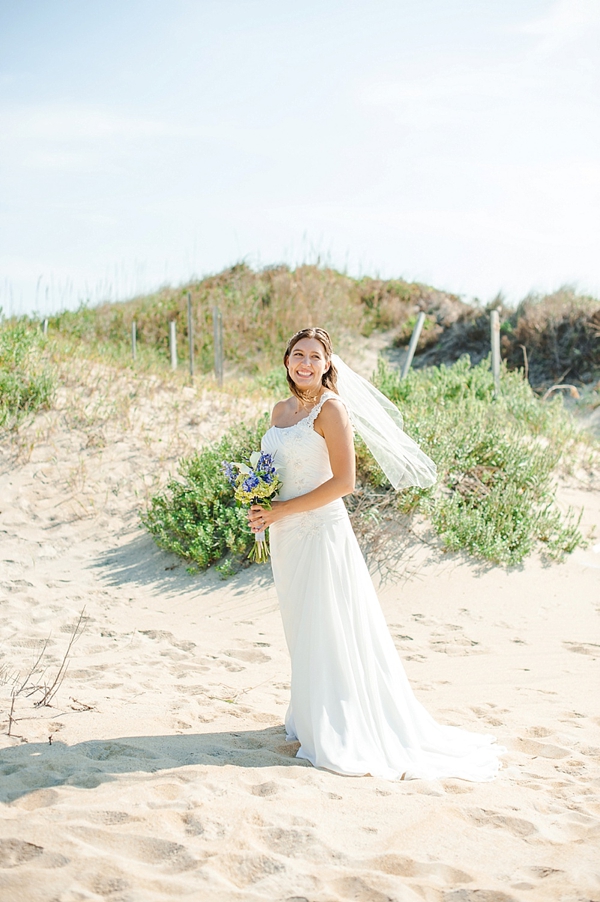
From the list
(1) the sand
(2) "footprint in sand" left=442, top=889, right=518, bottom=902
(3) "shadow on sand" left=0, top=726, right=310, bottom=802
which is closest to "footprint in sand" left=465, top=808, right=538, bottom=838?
(1) the sand

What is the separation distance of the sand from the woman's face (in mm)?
1961

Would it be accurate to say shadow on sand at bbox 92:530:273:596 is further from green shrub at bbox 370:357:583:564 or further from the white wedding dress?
the white wedding dress

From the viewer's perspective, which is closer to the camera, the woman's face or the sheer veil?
the woman's face

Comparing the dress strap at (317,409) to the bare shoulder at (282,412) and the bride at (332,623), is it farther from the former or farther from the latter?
the bare shoulder at (282,412)

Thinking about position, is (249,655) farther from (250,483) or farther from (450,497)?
(450,497)

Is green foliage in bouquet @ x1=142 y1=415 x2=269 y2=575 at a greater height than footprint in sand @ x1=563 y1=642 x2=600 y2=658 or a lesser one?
greater

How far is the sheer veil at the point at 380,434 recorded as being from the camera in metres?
4.42

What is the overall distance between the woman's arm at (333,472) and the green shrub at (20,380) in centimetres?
646

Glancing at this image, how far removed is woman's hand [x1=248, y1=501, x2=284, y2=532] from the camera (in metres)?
3.90

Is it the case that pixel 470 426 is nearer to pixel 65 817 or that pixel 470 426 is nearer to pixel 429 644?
pixel 429 644

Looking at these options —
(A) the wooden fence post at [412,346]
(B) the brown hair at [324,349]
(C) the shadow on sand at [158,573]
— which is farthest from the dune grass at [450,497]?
(B) the brown hair at [324,349]

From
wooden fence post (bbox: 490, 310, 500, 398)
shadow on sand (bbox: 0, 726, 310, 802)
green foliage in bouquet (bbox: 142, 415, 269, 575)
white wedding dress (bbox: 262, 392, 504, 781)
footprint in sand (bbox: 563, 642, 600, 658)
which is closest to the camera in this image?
shadow on sand (bbox: 0, 726, 310, 802)

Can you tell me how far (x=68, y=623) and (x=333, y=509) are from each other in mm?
3409

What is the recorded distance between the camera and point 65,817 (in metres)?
2.89
